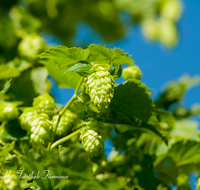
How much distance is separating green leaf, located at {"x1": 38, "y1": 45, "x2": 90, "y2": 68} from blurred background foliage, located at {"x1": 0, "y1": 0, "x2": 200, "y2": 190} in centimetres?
18

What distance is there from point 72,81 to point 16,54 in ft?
2.14

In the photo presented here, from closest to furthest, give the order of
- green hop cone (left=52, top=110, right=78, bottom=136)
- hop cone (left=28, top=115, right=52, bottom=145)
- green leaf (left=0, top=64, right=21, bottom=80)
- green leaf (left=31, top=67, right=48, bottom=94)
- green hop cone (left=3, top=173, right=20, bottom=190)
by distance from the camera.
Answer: green hop cone (left=3, top=173, right=20, bottom=190) → hop cone (left=28, top=115, right=52, bottom=145) → green hop cone (left=52, top=110, right=78, bottom=136) → green leaf (left=0, top=64, right=21, bottom=80) → green leaf (left=31, top=67, right=48, bottom=94)

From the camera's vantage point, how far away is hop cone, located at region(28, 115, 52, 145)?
710mm

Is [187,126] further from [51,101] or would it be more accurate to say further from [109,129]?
[51,101]

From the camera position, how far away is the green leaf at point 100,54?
0.72m

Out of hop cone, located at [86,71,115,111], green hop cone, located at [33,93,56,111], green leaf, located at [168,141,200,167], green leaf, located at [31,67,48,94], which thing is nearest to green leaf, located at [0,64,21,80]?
green leaf, located at [31,67,48,94]

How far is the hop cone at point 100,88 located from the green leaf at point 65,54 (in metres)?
0.07

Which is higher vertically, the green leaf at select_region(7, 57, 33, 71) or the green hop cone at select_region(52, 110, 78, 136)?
the green leaf at select_region(7, 57, 33, 71)

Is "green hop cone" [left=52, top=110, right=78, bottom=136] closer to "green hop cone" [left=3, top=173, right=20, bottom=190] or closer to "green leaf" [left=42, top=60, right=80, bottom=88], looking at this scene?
"green leaf" [left=42, top=60, right=80, bottom=88]

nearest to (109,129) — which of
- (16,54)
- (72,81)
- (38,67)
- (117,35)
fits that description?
(72,81)

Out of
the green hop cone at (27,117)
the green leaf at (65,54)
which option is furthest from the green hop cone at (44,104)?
the green leaf at (65,54)

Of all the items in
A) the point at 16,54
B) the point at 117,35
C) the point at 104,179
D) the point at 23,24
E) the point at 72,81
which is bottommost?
the point at 104,179

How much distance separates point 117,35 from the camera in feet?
8.00

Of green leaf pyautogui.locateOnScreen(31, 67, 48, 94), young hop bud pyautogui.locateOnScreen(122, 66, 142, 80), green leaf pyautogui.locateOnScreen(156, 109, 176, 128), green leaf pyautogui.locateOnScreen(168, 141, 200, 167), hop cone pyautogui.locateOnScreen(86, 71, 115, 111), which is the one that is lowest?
hop cone pyautogui.locateOnScreen(86, 71, 115, 111)
